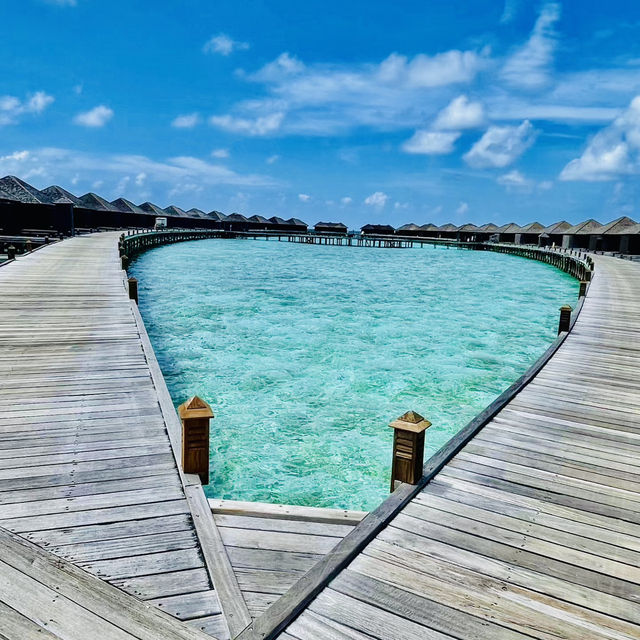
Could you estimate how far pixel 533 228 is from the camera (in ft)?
222

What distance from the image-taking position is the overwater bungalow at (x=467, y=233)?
3074 inches

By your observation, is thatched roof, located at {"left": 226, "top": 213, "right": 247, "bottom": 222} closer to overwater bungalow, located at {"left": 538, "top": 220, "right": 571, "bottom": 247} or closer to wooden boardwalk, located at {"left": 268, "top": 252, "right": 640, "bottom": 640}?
overwater bungalow, located at {"left": 538, "top": 220, "right": 571, "bottom": 247}

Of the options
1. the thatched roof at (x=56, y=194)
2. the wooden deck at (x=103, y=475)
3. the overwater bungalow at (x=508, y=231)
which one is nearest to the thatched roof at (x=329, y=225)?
the overwater bungalow at (x=508, y=231)

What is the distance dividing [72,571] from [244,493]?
4512 mm

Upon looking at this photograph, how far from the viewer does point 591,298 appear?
17.8 metres

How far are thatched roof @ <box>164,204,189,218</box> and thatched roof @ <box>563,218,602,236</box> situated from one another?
5451 centimetres

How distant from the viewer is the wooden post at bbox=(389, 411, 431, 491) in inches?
175

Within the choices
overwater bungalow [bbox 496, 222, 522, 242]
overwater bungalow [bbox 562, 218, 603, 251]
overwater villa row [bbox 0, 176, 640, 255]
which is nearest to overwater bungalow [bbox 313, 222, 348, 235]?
overwater villa row [bbox 0, 176, 640, 255]

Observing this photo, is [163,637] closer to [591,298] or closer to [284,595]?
[284,595]

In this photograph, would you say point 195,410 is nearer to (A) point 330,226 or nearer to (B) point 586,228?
(B) point 586,228

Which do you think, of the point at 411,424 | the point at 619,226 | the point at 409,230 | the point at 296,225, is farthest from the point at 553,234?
the point at 411,424

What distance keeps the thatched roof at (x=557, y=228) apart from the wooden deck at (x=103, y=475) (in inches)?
2416

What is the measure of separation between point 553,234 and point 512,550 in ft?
214

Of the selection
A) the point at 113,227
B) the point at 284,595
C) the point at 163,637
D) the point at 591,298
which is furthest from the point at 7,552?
the point at 113,227
